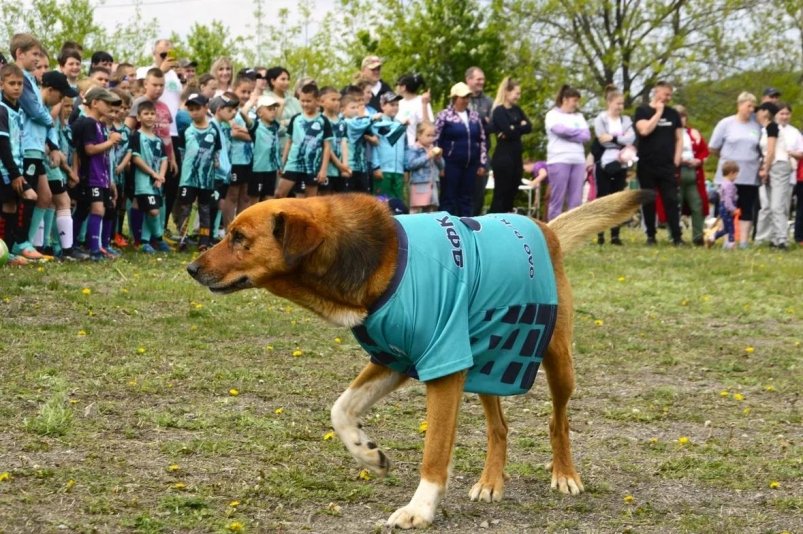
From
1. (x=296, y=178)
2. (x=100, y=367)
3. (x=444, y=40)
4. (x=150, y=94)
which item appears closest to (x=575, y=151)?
(x=296, y=178)

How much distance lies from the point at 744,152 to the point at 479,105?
455 centimetres

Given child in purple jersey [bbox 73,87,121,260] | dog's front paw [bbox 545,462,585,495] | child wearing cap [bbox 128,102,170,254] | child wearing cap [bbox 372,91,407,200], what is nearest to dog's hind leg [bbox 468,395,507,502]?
dog's front paw [bbox 545,462,585,495]

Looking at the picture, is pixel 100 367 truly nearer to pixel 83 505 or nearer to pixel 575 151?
pixel 83 505

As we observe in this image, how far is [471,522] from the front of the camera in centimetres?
532

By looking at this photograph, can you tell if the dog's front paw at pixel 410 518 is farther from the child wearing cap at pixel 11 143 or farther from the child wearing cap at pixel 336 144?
the child wearing cap at pixel 336 144

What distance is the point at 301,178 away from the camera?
51.4 feet

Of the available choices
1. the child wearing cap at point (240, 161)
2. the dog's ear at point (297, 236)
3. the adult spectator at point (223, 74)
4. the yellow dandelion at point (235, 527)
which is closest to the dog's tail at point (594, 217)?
the dog's ear at point (297, 236)

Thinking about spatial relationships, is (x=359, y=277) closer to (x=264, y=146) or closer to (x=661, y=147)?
(x=264, y=146)

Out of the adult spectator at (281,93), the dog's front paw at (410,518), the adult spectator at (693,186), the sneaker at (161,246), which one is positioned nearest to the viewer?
the dog's front paw at (410,518)

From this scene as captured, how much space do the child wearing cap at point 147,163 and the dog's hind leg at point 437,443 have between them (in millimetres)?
9587

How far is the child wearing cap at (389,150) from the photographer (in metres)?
16.5

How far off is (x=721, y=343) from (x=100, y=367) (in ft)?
18.0

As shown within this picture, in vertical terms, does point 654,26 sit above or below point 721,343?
above

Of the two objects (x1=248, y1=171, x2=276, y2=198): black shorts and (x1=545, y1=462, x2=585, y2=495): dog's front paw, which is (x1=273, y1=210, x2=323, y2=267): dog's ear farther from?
(x1=248, y1=171, x2=276, y2=198): black shorts
